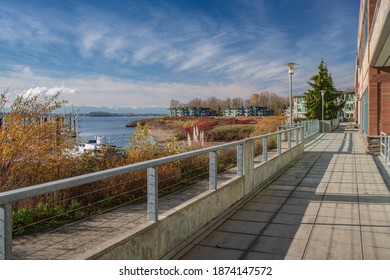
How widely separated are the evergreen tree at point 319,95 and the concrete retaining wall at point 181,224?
3766 centimetres

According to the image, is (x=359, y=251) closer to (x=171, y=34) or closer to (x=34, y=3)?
(x=34, y=3)

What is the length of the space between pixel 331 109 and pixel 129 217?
42.2 meters

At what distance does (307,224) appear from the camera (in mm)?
5680

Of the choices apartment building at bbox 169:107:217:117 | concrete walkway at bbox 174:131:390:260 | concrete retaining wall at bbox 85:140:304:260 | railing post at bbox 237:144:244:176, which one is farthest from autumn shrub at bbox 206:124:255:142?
apartment building at bbox 169:107:217:117

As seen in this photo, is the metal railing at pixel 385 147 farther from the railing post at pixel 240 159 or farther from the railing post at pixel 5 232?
the railing post at pixel 5 232

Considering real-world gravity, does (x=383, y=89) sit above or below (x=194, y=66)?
below

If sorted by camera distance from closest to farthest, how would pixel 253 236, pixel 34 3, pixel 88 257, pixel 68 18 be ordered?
pixel 88 257 < pixel 253 236 < pixel 34 3 < pixel 68 18

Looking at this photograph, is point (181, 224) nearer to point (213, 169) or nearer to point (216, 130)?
point (213, 169)

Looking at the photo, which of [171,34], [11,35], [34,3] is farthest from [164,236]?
[171,34]

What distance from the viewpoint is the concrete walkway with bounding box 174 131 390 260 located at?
177 inches

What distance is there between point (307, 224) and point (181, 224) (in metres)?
2.23

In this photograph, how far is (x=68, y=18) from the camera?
12.0m

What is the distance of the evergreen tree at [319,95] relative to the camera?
43.0 metres

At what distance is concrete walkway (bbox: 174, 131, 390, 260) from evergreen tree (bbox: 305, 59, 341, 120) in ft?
114
